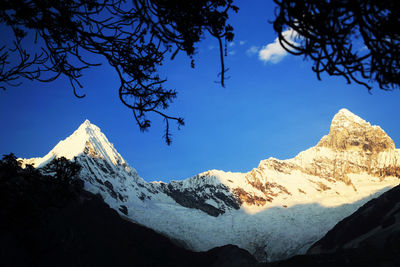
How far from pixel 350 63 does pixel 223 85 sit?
1.40 metres

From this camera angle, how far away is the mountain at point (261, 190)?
322ft

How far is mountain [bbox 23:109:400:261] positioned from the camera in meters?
98.0

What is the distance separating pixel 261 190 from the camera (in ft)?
506

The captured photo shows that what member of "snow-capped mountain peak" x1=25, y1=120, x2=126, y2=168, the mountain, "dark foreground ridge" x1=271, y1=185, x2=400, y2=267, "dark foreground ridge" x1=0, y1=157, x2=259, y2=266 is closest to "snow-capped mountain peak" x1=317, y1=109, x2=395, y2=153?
the mountain

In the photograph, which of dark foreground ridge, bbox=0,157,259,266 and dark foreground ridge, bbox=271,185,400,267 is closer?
dark foreground ridge, bbox=271,185,400,267

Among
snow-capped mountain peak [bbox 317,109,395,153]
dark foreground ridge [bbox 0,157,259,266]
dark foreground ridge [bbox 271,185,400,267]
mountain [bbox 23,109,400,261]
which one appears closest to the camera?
dark foreground ridge [bbox 271,185,400,267]

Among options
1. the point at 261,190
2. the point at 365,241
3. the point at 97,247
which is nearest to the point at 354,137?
the point at 261,190

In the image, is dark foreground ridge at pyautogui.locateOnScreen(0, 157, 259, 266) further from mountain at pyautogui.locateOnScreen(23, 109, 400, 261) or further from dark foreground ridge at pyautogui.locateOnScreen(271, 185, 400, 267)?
dark foreground ridge at pyautogui.locateOnScreen(271, 185, 400, 267)

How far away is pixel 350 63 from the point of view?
312 cm

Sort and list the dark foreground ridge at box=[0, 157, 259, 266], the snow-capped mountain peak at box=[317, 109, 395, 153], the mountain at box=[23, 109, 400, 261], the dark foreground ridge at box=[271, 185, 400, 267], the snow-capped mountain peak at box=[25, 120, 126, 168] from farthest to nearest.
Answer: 1. the snow-capped mountain peak at box=[317, 109, 395, 153]
2. the snow-capped mountain peak at box=[25, 120, 126, 168]
3. the mountain at box=[23, 109, 400, 261]
4. the dark foreground ridge at box=[0, 157, 259, 266]
5. the dark foreground ridge at box=[271, 185, 400, 267]

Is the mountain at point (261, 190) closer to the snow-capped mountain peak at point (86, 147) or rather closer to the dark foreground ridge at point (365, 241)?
the snow-capped mountain peak at point (86, 147)

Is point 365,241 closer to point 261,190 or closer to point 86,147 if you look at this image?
point 261,190

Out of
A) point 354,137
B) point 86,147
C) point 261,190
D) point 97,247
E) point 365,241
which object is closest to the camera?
point 365,241

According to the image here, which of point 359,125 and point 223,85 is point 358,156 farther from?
point 223,85
